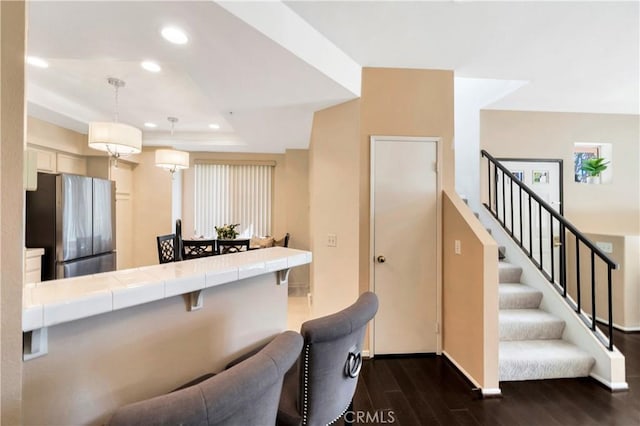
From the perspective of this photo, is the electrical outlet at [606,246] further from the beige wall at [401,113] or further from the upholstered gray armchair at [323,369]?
the upholstered gray armchair at [323,369]

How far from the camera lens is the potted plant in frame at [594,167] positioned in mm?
4176

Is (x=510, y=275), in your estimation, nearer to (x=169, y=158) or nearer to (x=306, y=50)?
(x=306, y=50)

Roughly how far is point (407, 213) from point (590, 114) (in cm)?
359

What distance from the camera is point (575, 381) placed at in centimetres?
247

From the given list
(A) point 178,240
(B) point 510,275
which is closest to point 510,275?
(B) point 510,275

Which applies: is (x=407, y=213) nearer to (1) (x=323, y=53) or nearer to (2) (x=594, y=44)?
(1) (x=323, y=53)

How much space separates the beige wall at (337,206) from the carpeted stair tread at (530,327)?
1402 mm

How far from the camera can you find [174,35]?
71.2 inches

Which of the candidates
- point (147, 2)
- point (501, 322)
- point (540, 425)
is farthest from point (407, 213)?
point (147, 2)

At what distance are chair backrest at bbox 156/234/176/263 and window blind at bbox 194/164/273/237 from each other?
5.89 ft

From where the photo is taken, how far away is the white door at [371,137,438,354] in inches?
113

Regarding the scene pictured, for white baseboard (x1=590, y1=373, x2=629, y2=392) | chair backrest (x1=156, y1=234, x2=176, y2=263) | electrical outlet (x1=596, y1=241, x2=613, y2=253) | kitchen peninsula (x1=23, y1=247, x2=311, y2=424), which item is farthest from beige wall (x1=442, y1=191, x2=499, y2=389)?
chair backrest (x1=156, y1=234, x2=176, y2=263)

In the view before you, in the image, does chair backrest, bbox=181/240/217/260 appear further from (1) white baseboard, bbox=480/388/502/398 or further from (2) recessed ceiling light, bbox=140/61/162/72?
A: (1) white baseboard, bbox=480/388/502/398

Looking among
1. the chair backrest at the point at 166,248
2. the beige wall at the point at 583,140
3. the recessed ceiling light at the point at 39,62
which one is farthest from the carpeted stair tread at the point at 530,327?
the recessed ceiling light at the point at 39,62
